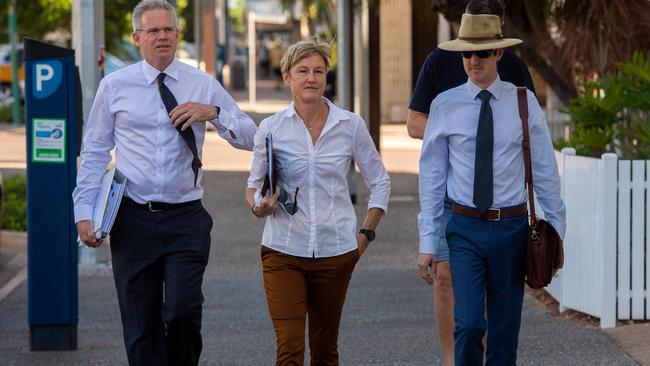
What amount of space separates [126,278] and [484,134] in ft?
5.61

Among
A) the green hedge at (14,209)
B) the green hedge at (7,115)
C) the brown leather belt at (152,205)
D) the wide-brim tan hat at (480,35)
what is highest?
the wide-brim tan hat at (480,35)

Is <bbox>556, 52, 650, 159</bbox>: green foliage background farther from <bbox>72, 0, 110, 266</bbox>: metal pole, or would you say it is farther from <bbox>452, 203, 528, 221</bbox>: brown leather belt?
<bbox>72, 0, 110, 266</bbox>: metal pole

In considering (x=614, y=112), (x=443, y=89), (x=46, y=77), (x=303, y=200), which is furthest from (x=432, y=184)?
(x=614, y=112)

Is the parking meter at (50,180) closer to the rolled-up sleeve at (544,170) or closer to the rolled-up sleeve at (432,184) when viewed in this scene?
the rolled-up sleeve at (432,184)

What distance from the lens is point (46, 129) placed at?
25.5 ft

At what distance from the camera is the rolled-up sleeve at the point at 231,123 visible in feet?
19.8

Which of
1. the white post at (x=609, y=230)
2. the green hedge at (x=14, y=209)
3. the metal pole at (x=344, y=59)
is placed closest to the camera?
the white post at (x=609, y=230)

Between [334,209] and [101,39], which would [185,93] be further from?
[101,39]

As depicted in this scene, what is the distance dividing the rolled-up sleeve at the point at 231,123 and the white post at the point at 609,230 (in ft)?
9.38

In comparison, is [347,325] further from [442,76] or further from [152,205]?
[152,205]

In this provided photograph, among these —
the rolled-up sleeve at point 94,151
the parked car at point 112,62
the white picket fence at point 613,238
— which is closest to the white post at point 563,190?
the white picket fence at point 613,238

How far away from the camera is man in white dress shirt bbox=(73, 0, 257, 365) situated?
591 cm

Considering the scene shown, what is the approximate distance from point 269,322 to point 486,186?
12.6 feet

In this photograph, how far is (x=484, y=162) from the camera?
17.9 ft
